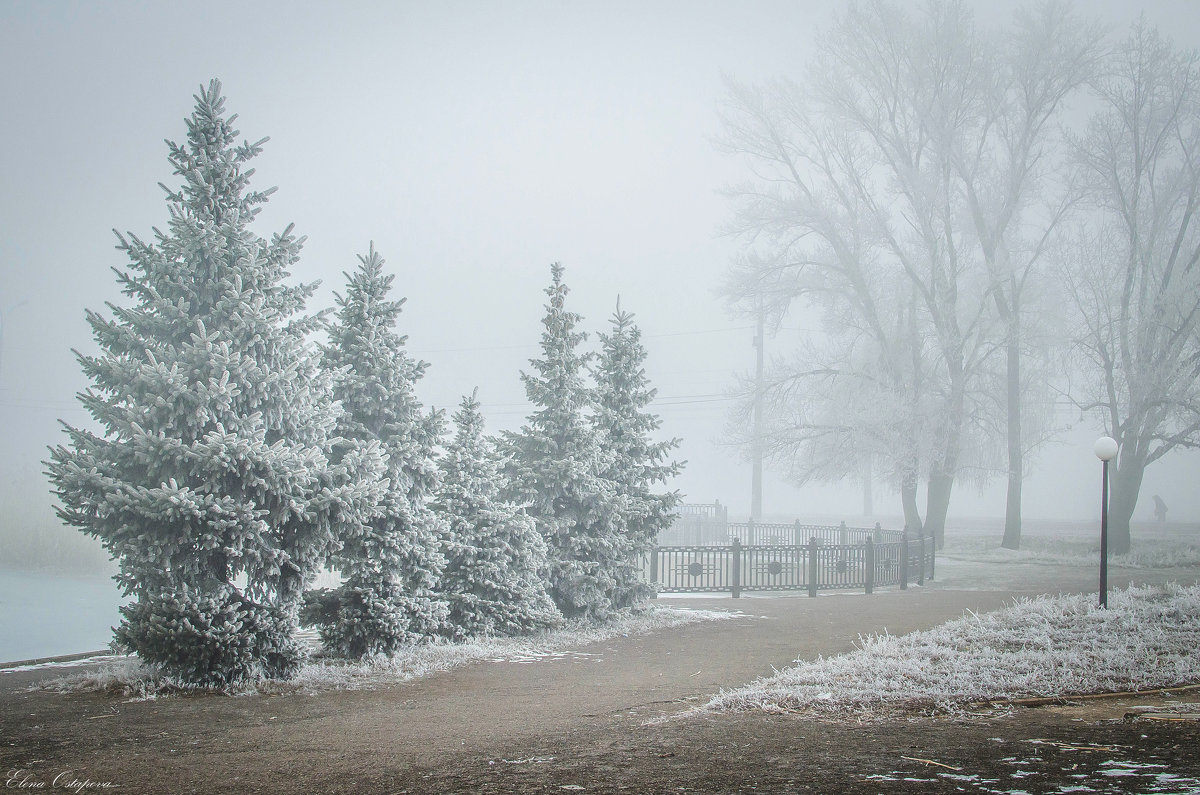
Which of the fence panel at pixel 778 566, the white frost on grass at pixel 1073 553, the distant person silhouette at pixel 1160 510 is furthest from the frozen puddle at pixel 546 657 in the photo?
the distant person silhouette at pixel 1160 510

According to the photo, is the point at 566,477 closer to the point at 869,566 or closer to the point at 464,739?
the point at 464,739

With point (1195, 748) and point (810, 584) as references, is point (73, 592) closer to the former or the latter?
point (810, 584)

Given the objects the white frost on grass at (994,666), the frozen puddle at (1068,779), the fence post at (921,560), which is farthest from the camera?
the fence post at (921,560)

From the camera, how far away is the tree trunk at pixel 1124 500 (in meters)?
27.9

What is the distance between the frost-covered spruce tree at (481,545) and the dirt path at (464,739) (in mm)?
1745

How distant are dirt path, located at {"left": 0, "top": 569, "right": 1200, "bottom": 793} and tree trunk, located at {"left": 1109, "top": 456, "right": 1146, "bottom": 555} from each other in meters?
23.6

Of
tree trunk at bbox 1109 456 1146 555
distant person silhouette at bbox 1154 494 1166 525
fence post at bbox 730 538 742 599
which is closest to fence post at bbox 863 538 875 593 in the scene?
fence post at bbox 730 538 742 599

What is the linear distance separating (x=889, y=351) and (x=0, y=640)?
26340mm

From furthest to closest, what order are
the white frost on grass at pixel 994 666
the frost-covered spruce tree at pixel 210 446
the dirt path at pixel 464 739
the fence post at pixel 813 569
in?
the fence post at pixel 813 569 < the frost-covered spruce tree at pixel 210 446 < the white frost on grass at pixel 994 666 < the dirt path at pixel 464 739

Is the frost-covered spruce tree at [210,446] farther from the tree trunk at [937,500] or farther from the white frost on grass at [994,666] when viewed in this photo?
the tree trunk at [937,500]

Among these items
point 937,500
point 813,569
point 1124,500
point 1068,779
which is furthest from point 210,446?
point 1124,500

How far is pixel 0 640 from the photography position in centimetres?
1742

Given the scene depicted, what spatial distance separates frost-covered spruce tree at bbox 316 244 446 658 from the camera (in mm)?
10102

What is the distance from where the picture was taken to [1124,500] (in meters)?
28.2
